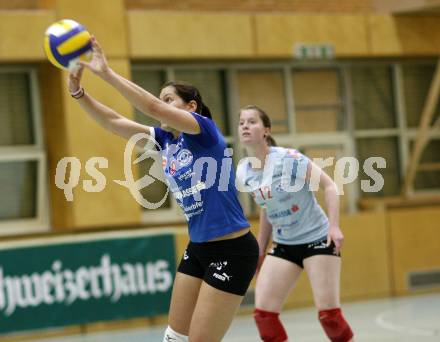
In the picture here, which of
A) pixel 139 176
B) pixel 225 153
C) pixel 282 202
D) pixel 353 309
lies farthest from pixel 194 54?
pixel 225 153

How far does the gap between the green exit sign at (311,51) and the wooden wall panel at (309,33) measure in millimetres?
56

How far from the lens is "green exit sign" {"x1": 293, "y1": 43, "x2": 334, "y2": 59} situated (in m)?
12.4

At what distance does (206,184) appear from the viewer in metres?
4.80

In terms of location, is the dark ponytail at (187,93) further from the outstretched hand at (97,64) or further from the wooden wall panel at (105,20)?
the wooden wall panel at (105,20)

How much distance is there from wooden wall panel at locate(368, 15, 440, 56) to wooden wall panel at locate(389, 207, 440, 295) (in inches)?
90.5

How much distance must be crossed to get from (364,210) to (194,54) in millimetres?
3498

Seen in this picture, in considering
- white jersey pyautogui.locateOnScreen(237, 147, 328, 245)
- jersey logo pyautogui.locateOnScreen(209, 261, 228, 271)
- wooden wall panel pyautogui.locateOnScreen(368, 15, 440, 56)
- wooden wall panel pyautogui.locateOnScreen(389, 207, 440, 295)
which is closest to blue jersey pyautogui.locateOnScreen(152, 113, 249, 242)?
jersey logo pyautogui.locateOnScreen(209, 261, 228, 271)

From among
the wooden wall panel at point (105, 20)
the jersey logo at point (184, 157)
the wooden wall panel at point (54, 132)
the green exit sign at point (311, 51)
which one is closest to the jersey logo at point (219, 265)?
the jersey logo at point (184, 157)

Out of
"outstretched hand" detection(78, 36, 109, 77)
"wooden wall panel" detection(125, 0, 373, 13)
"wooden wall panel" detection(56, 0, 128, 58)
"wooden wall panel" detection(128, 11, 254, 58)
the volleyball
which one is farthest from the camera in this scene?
"wooden wall panel" detection(125, 0, 373, 13)

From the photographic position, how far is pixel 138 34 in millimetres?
11289

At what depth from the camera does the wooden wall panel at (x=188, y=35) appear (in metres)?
11.3

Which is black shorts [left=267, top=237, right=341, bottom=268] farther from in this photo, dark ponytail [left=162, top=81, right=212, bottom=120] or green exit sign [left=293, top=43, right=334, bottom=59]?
green exit sign [left=293, top=43, right=334, bottom=59]

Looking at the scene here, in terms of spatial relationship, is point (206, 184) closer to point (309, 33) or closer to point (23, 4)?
point (23, 4)

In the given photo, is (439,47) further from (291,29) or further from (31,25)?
(31,25)
